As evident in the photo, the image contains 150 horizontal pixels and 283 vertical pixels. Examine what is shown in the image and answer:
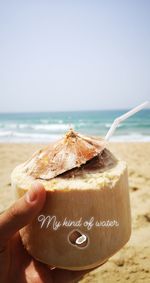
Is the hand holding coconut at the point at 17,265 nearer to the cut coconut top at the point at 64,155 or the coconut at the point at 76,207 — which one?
the coconut at the point at 76,207

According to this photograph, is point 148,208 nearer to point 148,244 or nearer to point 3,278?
point 148,244

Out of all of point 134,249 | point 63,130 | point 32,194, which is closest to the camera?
point 32,194

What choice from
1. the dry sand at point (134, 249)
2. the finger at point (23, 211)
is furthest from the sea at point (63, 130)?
the dry sand at point (134, 249)

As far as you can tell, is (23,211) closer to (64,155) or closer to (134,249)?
(64,155)

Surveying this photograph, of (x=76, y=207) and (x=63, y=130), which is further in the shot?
(x=63, y=130)

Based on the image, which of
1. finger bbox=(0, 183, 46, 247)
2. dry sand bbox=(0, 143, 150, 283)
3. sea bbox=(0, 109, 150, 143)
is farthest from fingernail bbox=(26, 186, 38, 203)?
dry sand bbox=(0, 143, 150, 283)

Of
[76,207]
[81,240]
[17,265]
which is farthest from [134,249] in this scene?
[76,207]

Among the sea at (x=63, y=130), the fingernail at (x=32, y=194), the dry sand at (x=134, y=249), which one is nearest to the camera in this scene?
the fingernail at (x=32, y=194)
